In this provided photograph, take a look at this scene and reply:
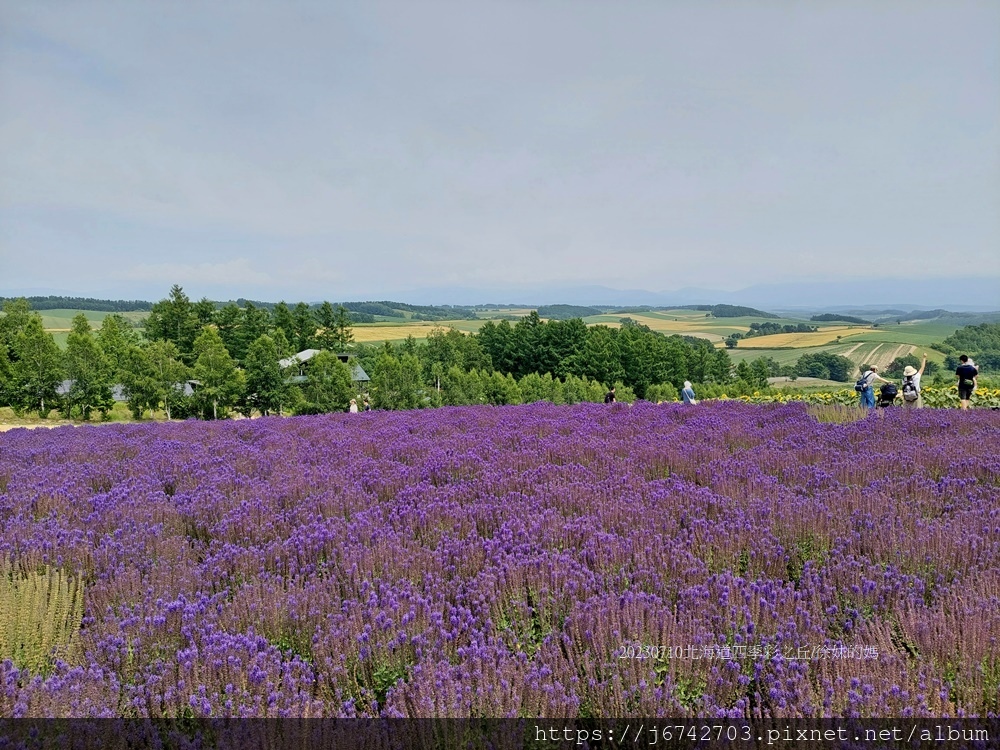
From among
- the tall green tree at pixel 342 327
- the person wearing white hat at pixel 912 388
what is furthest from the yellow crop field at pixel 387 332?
the person wearing white hat at pixel 912 388

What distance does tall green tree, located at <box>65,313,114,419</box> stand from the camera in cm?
2850

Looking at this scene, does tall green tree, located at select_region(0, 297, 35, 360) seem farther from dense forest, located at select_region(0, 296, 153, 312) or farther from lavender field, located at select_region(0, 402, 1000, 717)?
dense forest, located at select_region(0, 296, 153, 312)

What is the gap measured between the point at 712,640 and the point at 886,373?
8322 centimetres

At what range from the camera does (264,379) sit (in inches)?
1448

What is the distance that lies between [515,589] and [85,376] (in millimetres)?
33349

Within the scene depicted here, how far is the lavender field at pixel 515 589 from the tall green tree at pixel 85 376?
29.1 m

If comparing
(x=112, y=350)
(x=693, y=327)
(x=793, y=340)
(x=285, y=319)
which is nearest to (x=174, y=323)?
(x=285, y=319)

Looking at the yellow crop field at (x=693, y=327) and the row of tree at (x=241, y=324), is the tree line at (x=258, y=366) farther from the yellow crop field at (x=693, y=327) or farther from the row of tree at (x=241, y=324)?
the yellow crop field at (x=693, y=327)

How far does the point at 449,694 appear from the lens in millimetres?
1758

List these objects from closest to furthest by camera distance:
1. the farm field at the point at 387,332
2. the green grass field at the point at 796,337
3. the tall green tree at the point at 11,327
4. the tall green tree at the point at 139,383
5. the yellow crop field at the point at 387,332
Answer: the tall green tree at the point at 139,383 < the tall green tree at the point at 11,327 < the green grass field at the point at 796,337 < the farm field at the point at 387,332 < the yellow crop field at the point at 387,332

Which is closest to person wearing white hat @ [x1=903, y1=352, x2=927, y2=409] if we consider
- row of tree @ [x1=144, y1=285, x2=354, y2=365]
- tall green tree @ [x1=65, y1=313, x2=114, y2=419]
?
tall green tree @ [x1=65, y1=313, x2=114, y2=419]

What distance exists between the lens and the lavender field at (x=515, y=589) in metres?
1.86

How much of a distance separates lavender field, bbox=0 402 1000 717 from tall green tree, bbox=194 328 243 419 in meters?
32.8

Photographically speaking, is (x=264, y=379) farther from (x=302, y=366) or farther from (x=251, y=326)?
(x=251, y=326)
